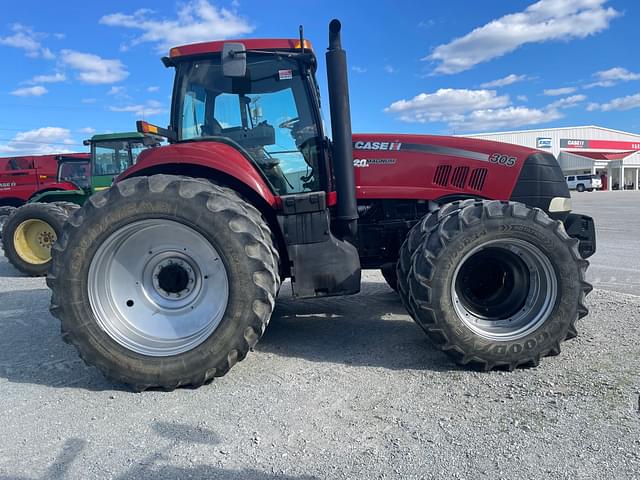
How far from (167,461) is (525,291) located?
254cm

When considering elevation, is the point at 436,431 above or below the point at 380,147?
below

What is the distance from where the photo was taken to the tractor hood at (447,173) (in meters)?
3.71

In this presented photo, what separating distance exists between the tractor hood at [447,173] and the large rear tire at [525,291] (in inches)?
26.2

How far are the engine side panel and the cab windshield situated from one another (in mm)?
508

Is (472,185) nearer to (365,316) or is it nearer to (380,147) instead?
(380,147)

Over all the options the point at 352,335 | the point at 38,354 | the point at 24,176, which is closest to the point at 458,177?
the point at 352,335

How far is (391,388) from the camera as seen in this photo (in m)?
2.75

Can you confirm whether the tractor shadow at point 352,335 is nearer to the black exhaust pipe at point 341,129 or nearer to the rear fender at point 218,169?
the rear fender at point 218,169

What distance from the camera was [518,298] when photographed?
3.19m

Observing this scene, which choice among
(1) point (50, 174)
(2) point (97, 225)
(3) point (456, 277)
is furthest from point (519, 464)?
(1) point (50, 174)

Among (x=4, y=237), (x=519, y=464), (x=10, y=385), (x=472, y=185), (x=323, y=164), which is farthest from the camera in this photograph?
(x=4, y=237)

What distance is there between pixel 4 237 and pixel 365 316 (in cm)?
644

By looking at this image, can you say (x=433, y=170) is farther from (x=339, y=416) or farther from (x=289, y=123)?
(x=339, y=416)

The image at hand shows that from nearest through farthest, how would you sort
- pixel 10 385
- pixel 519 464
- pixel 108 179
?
pixel 519 464 < pixel 10 385 < pixel 108 179
